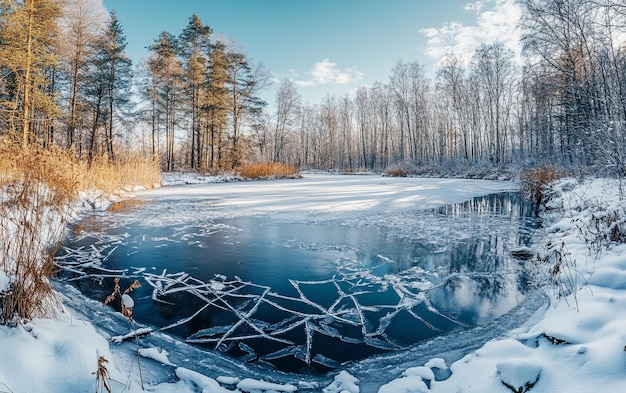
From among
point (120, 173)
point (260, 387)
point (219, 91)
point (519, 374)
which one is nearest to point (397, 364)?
point (519, 374)

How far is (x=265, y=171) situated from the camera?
21609 millimetres

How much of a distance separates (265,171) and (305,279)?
61.2 feet

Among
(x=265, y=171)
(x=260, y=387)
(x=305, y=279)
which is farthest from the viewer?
(x=265, y=171)

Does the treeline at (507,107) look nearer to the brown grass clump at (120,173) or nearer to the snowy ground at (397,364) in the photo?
the snowy ground at (397,364)

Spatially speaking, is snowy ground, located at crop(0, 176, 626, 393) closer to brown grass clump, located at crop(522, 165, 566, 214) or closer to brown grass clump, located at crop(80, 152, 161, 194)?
brown grass clump, located at crop(522, 165, 566, 214)

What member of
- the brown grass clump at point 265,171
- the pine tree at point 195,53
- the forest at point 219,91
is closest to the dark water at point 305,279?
the forest at point 219,91

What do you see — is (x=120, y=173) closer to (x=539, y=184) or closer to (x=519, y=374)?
(x=519, y=374)

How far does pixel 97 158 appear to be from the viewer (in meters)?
9.70

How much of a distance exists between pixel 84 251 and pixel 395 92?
112ft

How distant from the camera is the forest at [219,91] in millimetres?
12016

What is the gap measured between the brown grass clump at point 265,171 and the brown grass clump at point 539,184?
585 inches

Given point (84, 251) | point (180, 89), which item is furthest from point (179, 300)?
point (180, 89)

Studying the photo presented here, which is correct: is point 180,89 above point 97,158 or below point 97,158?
above

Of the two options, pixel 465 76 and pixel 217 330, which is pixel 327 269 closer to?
pixel 217 330
